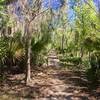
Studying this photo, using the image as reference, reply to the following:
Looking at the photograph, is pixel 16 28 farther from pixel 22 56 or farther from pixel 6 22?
pixel 22 56

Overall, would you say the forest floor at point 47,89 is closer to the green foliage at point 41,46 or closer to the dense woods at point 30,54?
the dense woods at point 30,54

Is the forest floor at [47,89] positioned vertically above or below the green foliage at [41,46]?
below

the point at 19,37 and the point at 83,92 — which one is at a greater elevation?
the point at 19,37

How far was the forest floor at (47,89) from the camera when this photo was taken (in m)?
13.0

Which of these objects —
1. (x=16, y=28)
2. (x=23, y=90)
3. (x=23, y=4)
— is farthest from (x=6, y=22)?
(x=23, y=90)

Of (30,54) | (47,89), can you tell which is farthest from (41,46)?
(47,89)

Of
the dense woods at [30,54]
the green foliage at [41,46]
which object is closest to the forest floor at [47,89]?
the dense woods at [30,54]

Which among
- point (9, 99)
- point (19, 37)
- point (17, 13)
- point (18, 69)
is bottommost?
point (9, 99)

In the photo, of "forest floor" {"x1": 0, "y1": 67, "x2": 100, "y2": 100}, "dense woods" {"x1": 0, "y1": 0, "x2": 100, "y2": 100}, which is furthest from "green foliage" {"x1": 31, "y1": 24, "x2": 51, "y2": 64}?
"forest floor" {"x1": 0, "y1": 67, "x2": 100, "y2": 100}

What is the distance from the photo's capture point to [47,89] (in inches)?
559

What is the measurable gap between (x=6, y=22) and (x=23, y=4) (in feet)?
14.2

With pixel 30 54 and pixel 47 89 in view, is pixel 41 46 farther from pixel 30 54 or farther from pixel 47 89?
pixel 47 89

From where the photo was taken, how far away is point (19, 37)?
56.0 ft

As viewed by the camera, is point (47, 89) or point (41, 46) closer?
point (47, 89)
